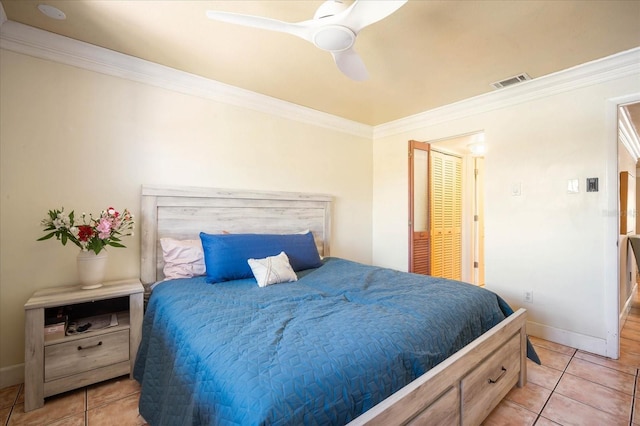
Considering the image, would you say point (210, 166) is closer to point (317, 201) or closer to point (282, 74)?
point (282, 74)

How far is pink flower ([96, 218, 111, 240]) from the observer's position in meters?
1.96

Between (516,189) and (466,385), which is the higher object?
(516,189)

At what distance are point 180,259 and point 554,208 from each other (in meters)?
3.26

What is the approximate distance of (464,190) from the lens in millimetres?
4695

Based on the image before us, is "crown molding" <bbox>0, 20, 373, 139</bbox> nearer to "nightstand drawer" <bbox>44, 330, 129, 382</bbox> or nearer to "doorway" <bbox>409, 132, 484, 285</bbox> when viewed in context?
"doorway" <bbox>409, 132, 484, 285</bbox>

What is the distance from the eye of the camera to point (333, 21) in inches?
54.8

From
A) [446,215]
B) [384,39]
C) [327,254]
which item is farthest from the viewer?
[446,215]

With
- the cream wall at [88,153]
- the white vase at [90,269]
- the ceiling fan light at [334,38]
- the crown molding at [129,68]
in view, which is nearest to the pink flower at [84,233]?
the white vase at [90,269]

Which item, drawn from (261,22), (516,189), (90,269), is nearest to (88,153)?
(90,269)

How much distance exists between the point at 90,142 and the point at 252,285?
5.33 feet

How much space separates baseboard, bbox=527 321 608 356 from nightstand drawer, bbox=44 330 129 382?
342cm

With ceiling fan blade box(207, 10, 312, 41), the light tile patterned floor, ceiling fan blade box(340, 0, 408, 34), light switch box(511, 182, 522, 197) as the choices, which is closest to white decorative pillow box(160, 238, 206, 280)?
ceiling fan blade box(207, 10, 312, 41)

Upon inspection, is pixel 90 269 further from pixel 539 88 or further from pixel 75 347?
pixel 539 88

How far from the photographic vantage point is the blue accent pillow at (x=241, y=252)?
218 cm
